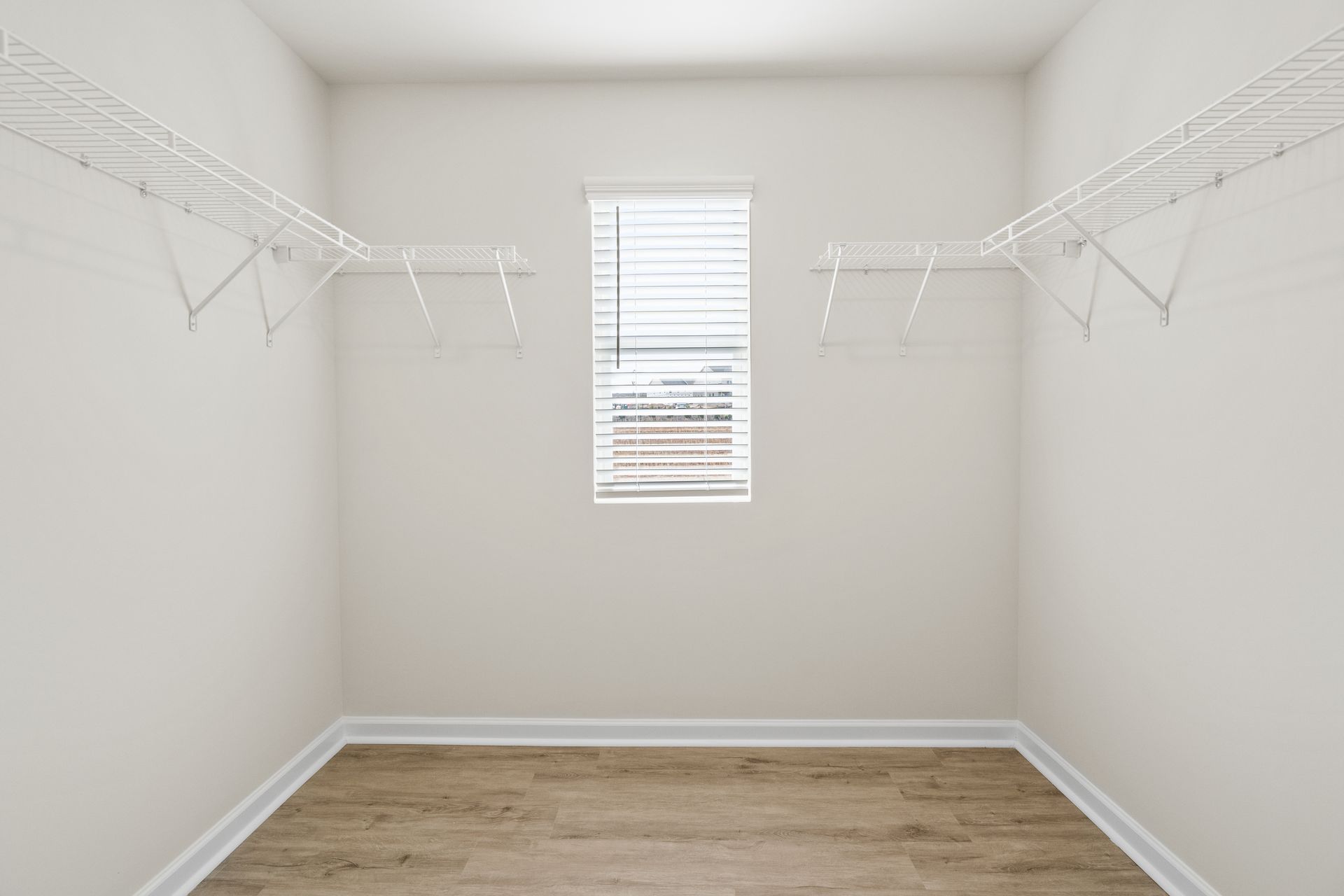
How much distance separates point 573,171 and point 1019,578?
7.66 ft

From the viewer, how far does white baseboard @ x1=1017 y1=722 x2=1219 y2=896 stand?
6.55ft

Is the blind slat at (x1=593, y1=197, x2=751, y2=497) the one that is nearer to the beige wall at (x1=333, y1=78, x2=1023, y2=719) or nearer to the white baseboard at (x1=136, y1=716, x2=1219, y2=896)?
the beige wall at (x1=333, y1=78, x2=1023, y2=719)

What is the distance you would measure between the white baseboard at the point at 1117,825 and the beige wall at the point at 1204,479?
1.5 inches

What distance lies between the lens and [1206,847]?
→ 1.92m

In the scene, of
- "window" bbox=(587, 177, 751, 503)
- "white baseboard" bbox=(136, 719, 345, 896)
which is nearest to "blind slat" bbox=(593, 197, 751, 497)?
"window" bbox=(587, 177, 751, 503)

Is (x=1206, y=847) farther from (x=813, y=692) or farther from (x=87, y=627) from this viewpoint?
(x=87, y=627)

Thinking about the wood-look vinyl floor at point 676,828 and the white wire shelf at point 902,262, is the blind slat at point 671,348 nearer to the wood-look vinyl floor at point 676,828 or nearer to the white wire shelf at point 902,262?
the white wire shelf at point 902,262

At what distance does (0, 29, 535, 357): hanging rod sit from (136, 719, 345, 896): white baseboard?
144 centimetres

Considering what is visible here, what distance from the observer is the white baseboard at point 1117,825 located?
6.55 ft

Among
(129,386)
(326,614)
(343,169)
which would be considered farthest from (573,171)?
(326,614)

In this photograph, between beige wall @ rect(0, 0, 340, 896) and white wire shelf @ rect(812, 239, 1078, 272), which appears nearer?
beige wall @ rect(0, 0, 340, 896)

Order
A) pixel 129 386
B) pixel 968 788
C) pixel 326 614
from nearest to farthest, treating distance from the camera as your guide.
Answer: pixel 129 386 → pixel 968 788 → pixel 326 614

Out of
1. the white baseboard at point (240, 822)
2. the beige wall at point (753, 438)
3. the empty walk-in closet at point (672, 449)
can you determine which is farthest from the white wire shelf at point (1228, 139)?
the white baseboard at point (240, 822)

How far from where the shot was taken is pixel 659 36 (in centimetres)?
260
